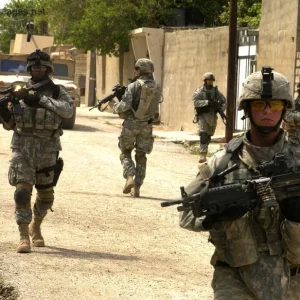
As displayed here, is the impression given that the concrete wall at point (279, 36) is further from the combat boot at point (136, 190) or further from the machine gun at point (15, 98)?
the machine gun at point (15, 98)

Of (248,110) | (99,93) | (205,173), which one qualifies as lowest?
(99,93)

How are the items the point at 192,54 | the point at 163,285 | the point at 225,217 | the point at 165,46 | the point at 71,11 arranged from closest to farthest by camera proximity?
the point at 225,217
the point at 163,285
the point at 192,54
the point at 165,46
the point at 71,11

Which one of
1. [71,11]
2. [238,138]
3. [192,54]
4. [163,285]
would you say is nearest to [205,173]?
[238,138]

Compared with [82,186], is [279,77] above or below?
above

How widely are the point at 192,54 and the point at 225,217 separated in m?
23.6

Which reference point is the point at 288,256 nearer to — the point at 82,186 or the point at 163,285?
the point at 163,285

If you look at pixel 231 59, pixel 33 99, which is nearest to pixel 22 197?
pixel 33 99

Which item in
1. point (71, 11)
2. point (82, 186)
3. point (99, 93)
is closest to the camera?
point (82, 186)

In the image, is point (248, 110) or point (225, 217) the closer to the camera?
point (225, 217)

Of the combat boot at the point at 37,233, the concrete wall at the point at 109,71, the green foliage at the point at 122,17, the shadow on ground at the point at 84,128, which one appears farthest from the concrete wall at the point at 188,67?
the combat boot at the point at 37,233

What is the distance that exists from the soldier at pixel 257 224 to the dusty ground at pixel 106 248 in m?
2.54

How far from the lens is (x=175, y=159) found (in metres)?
19.0

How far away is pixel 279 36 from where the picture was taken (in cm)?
2081

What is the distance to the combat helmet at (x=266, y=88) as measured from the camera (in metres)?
4.57
